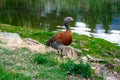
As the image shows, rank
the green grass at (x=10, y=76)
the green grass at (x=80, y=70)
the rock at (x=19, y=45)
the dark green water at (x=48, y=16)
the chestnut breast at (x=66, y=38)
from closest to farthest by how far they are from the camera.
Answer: the green grass at (x=10, y=76) < the green grass at (x=80, y=70) < the rock at (x=19, y=45) < the chestnut breast at (x=66, y=38) < the dark green water at (x=48, y=16)

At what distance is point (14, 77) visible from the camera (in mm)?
10195

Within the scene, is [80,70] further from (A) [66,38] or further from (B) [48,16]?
(B) [48,16]

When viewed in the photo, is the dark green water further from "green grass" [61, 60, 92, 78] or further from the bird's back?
"green grass" [61, 60, 92, 78]

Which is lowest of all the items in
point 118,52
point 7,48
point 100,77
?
point 118,52

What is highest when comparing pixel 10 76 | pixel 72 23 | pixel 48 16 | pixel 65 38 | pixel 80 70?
pixel 65 38

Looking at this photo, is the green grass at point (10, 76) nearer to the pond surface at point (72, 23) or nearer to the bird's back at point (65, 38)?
the bird's back at point (65, 38)

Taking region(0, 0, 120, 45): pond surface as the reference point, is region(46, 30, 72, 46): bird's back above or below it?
above

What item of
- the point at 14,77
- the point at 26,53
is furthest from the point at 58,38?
the point at 14,77

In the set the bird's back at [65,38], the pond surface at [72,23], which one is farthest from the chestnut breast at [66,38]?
the pond surface at [72,23]

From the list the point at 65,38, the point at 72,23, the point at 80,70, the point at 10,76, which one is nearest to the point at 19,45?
the point at 65,38

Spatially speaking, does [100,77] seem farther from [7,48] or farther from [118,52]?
[118,52]

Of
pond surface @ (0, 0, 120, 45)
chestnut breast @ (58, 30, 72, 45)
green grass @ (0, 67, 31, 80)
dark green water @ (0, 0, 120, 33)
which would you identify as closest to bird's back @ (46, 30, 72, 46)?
chestnut breast @ (58, 30, 72, 45)

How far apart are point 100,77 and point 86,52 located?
532 inches

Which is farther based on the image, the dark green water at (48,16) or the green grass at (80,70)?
the dark green water at (48,16)
